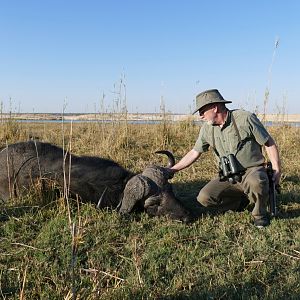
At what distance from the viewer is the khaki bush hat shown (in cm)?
478

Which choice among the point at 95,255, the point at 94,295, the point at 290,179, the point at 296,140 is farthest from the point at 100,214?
the point at 296,140

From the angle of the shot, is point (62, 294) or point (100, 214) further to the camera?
point (100, 214)

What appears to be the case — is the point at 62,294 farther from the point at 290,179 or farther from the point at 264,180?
the point at 290,179

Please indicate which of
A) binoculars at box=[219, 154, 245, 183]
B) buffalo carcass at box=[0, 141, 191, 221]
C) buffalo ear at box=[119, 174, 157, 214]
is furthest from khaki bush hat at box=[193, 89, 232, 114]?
buffalo ear at box=[119, 174, 157, 214]

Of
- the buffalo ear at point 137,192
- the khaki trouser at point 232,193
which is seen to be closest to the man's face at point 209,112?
the khaki trouser at point 232,193

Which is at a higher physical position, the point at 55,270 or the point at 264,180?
the point at 264,180

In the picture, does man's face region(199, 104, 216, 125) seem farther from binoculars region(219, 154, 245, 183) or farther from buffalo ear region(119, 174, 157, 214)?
buffalo ear region(119, 174, 157, 214)

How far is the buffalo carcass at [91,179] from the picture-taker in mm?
4789

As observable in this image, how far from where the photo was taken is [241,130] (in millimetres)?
4895

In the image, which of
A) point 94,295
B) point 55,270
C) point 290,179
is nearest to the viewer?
point 94,295

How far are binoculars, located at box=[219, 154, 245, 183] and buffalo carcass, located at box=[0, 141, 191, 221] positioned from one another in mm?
731

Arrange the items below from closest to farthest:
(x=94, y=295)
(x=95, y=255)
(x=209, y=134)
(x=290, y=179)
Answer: (x=94, y=295) < (x=95, y=255) < (x=209, y=134) < (x=290, y=179)

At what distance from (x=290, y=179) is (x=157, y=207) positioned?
303 centimetres

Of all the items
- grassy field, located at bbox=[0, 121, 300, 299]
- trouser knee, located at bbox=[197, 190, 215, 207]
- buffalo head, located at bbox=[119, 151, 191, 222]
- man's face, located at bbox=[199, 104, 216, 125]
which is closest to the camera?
grassy field, located at bbox=[0, 121, 300, 299]
